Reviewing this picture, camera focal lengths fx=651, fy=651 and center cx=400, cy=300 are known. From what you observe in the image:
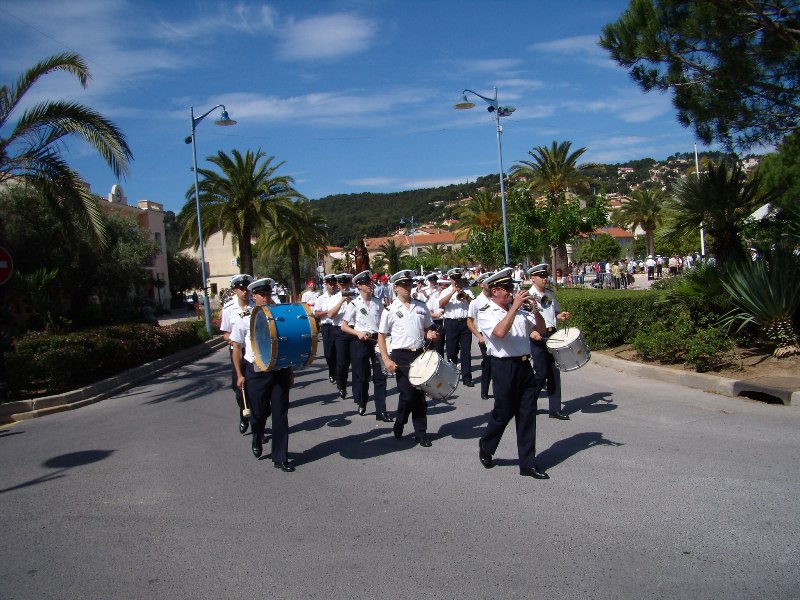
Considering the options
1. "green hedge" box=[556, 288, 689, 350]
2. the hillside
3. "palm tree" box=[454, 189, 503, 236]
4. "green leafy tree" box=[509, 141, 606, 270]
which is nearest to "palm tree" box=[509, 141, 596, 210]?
"green leafy tree" box=[509, 141, 606, 270]

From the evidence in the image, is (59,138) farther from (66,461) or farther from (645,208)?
(645,208)

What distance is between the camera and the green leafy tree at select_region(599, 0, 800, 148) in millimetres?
9469

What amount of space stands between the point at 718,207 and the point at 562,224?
17.3m

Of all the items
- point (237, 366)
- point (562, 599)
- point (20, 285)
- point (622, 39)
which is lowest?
point (562, 599)

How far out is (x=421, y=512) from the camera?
203 inches

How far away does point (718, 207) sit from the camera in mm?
11469

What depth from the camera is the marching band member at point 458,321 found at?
11000 mm

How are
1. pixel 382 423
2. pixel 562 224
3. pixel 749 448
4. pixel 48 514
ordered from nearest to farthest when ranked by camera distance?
1. pixel 48 514
2. pixel 749 448
3. pixel 382 423
4. pixel 562 224

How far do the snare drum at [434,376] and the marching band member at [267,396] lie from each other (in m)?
1.30

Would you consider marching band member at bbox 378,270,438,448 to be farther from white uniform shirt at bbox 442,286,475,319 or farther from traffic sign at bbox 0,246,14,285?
traffic sign at bbox 0,246,14,285

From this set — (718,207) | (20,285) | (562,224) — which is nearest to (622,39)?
(718,207)

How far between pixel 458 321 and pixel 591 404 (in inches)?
123

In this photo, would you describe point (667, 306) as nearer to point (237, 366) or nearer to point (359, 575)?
point (237, 366)

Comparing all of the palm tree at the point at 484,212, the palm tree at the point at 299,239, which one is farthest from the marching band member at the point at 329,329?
the palm tree at the point at 484,212
